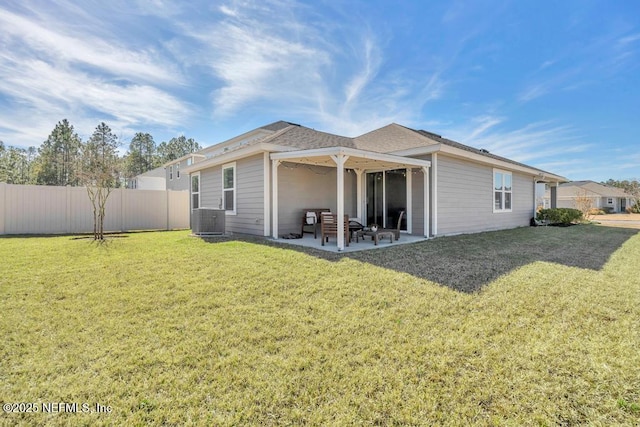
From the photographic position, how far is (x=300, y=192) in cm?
996

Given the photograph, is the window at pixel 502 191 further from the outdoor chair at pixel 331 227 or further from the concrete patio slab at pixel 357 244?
the outdoor chair at pixel 331 227

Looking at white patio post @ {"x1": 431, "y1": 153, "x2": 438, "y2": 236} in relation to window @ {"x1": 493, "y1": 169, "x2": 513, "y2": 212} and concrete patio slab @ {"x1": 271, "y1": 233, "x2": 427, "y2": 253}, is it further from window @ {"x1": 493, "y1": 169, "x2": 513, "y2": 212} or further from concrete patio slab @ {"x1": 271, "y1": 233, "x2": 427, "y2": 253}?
window @ {"x1": 493, "y1": 169, "x2": 513, "y2": 212}

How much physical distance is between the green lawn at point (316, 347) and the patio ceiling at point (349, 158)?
302 cm

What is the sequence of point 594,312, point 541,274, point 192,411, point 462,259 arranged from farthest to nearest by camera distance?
1. point 462,259
2. point 541,274
3. point 594,312
4. point 192,411

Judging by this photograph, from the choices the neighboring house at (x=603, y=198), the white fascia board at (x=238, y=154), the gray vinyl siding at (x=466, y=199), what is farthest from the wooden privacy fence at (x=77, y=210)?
the neighboring house at (x=603, y=198)

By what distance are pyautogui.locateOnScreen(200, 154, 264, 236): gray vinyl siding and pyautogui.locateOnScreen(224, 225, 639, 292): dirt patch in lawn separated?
3.37 feet

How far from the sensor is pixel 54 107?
16344mm

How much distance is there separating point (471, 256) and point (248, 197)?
6721 millimetres

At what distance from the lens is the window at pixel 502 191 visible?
1309cm

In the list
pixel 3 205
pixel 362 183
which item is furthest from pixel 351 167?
pixel 3 205

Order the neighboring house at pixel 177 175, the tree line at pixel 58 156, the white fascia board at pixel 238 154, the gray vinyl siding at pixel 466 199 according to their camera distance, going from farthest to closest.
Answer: the tree line at pixel 58 156, the neighboring house at pixel 177 175, the gray vinyl siding at pixel 466 199, the white fascia board at pixel 238 154

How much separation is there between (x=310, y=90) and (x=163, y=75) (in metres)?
5.75

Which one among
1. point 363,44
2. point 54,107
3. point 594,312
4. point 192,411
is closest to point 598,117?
point 363,44

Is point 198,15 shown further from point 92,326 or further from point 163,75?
point 92,326
